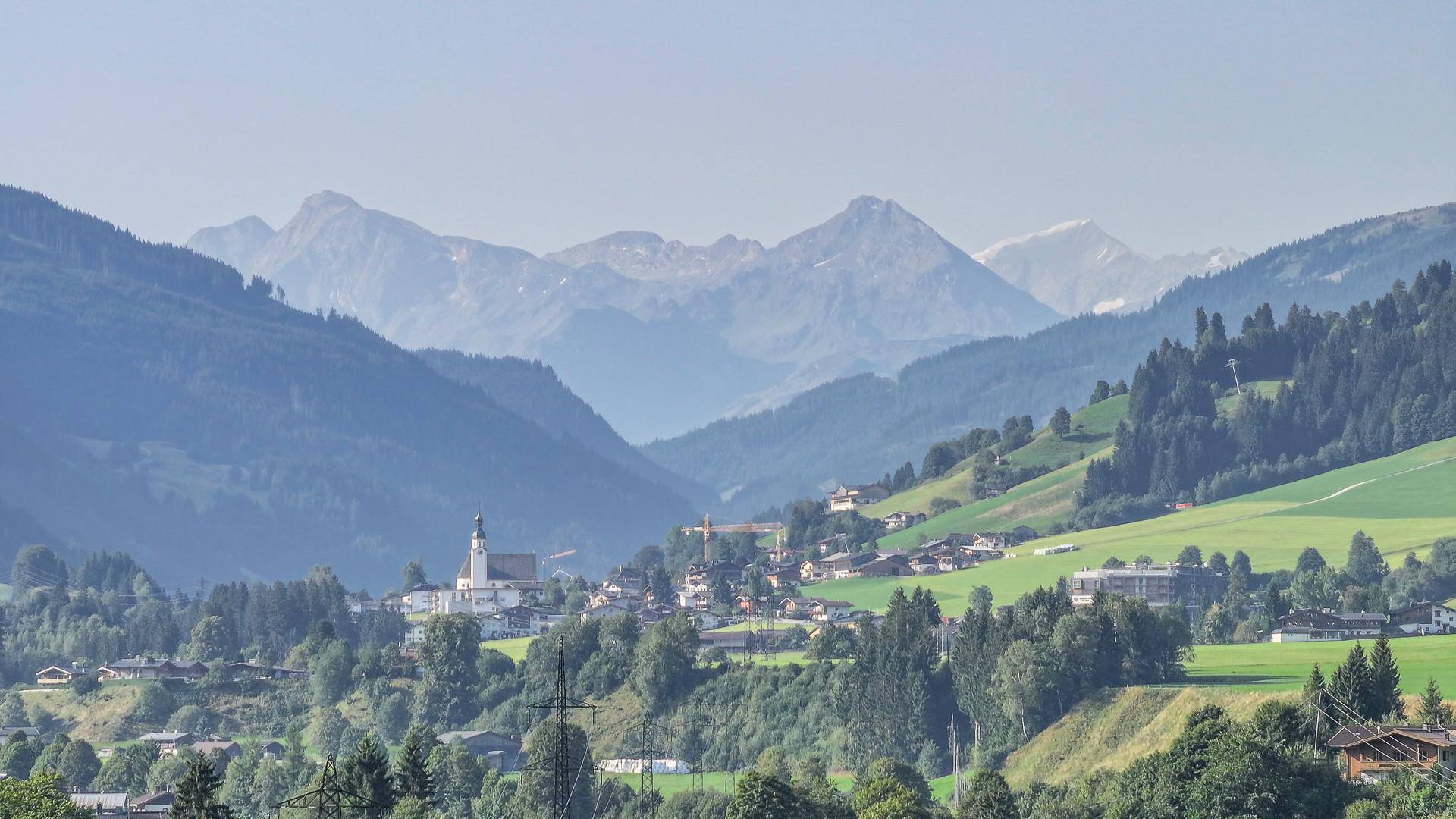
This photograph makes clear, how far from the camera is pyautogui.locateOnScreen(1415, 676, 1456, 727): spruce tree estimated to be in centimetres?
10679

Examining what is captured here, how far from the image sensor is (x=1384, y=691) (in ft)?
366

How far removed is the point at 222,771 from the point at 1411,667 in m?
66.4

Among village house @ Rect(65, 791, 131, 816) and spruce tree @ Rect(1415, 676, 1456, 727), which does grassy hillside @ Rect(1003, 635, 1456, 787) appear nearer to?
spruce tree @ Rect(1415, 676, 1456, 727)

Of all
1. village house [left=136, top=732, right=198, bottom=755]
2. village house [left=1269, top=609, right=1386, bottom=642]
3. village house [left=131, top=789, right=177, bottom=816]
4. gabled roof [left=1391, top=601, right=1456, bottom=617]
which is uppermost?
gabled roof [left=1391, top=601, right=1456, bottom=617]

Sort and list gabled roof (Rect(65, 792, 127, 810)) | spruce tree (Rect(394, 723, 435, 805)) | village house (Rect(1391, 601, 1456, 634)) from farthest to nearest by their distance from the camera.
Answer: village house (Rect(1391, 601, 1456, 634)), gabled roof (Rect(65, 792, 127, 810)), spruce tree (Rect(394, 723, 435, 805))

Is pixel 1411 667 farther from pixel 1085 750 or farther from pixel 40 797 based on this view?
pixel 40 797

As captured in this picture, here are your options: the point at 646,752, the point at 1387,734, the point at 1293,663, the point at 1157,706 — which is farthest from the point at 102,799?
the point at 1387,734

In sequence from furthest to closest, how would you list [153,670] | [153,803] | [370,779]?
[153,670], [153,803], [370,779]

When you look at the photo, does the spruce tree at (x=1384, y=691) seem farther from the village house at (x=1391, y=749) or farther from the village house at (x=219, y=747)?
the village house at (x=219, y=747)

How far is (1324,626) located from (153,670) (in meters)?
85.5

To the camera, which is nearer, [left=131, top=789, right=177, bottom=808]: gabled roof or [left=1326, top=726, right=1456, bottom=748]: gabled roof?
[left=1326, top=726, right=1456, bottom=748]: gabled roof

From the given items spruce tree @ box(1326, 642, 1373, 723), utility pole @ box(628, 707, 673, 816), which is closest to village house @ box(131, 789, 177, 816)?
utility pole @ box(628, 707, 673, 816)

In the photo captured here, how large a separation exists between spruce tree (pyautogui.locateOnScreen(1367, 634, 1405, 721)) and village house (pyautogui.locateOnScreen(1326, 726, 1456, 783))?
7.32m

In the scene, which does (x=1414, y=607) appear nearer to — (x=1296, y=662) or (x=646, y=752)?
(x=1296, y=662)
